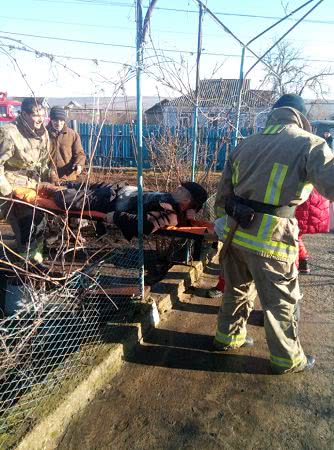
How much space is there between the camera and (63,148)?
5238 millimetres

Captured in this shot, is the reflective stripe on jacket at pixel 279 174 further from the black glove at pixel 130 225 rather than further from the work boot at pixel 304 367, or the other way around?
the black glove at pixel 130 225

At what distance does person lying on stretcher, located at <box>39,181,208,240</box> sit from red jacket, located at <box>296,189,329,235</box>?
1.14m

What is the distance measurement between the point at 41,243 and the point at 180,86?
7.66ft

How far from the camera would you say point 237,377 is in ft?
8.17

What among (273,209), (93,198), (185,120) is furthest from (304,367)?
(185,120)

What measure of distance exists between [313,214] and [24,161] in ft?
10.0

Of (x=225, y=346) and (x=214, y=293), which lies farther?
(x=214, y=293)

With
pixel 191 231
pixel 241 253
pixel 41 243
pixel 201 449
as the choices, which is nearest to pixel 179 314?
pixel 191 231

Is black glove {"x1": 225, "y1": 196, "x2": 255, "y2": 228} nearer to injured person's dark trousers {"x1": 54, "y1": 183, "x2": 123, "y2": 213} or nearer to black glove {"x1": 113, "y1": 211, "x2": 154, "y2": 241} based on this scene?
black glove {"x1": 113, "y1": 211, "x2": 154, "y2": 241}

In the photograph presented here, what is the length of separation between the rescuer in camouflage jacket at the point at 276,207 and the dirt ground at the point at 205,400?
0.22 m

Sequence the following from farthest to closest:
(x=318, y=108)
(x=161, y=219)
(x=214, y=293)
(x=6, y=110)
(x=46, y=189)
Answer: (x=318, y=108) → (x=6, y=110) → (x=46, y=189) → (x=214, y=293) → (x=161, y=219)

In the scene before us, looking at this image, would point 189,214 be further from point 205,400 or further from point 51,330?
point 205,400

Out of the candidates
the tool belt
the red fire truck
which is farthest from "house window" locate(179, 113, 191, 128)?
the red fire truck

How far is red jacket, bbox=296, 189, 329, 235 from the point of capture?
125 inches
